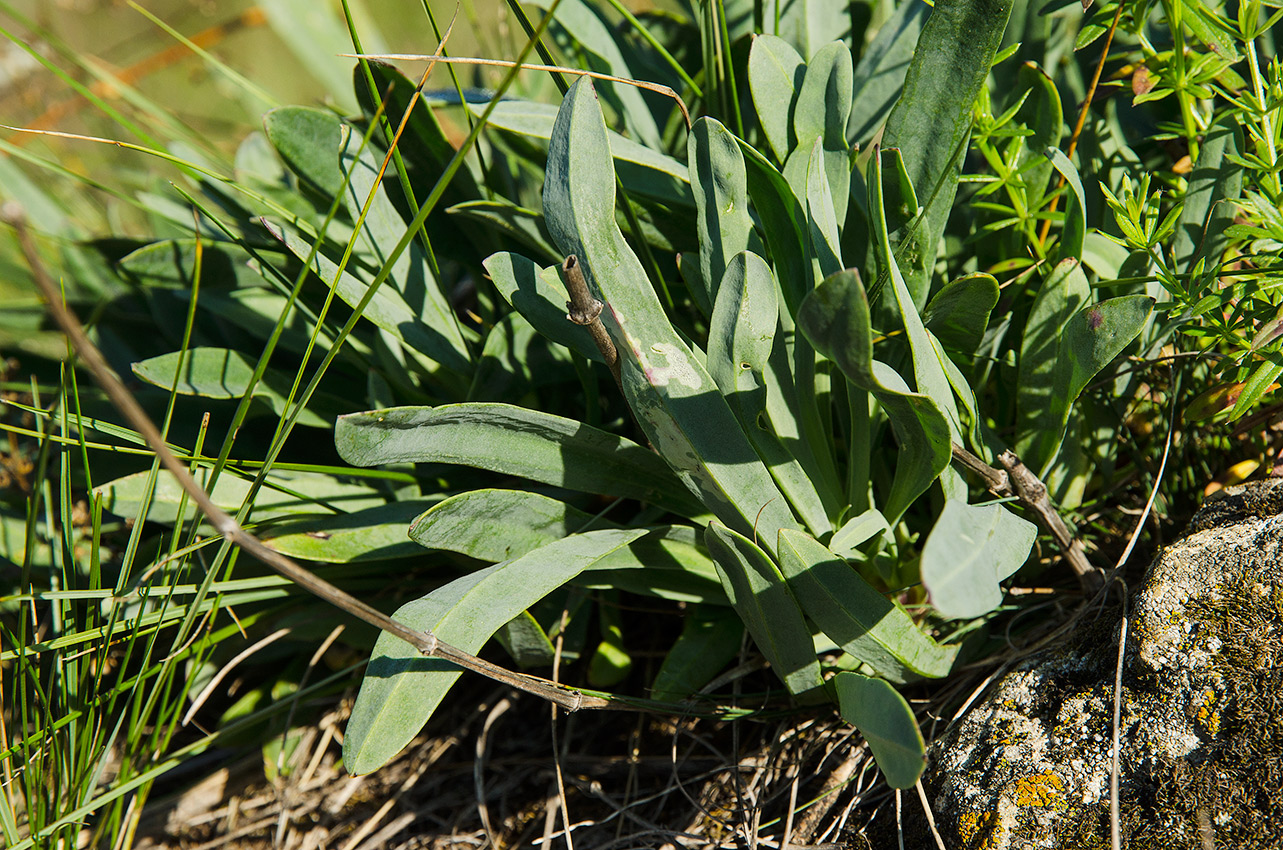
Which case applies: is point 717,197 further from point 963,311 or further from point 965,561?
point 965,561

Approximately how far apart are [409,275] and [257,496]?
0.36 meters

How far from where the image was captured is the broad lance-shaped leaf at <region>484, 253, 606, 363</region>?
866 mm

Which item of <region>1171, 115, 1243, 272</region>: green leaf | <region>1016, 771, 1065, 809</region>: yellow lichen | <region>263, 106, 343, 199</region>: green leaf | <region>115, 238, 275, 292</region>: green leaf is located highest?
<region>263, 106, 343, 199</region>: green leaf

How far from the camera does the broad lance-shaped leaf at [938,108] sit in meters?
0.81

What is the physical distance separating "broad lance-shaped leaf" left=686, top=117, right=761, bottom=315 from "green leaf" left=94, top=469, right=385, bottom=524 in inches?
22.5

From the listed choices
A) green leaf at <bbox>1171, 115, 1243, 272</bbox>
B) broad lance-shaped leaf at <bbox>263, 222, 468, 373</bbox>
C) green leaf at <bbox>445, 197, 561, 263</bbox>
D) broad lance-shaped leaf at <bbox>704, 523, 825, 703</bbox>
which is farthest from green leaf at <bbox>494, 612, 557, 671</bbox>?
green leaf at <bbox>1171, 115, 1243, 272</bbox>

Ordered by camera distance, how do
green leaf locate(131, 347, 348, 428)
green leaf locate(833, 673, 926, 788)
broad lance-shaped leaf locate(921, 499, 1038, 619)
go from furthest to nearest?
green leaf locate(131, 347, 348, 428)
green leaf locate(833, 673, 926, 788)
broad lance-shaped leaf locate(921, 499, 1038, 619)

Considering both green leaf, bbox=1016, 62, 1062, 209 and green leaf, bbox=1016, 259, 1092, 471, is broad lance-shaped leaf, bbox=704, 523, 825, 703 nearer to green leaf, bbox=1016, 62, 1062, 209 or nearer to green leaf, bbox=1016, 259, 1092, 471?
green leaf, bbox=1016, 259, 1092, 471

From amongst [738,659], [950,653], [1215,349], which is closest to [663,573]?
[738,659]

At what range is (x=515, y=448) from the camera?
901 mm

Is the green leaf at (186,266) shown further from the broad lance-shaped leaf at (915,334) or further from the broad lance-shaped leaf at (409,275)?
the broad lance-shaped leaf at (915,334)

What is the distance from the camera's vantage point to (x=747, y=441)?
821mm

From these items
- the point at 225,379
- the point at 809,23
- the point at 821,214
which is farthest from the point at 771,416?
the point at 225,379

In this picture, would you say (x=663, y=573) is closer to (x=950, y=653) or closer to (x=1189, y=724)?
(x=950, y=653)
